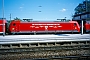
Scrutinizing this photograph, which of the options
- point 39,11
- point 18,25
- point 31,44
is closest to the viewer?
point 31,44

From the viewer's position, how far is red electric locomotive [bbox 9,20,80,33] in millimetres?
25359

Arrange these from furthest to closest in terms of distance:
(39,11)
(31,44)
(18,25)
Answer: (39,11) < (18,25) < (31,44)

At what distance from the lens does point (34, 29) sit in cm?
2575

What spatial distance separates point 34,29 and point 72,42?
39.9ft

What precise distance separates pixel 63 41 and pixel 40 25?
12.1m

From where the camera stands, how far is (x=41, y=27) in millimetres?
25828

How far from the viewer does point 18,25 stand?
83.3 ft

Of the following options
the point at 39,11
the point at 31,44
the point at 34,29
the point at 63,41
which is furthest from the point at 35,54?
the point at 39,11

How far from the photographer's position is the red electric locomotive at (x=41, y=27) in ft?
83.2

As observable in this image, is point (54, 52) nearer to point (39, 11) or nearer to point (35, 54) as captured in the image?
point (35, 54)

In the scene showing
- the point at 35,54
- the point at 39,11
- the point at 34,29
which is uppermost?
the point at 39,11

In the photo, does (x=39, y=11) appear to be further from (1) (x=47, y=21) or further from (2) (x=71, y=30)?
(2) (x=71, y=30)

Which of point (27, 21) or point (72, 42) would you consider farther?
point (27, 21)

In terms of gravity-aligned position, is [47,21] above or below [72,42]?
above
